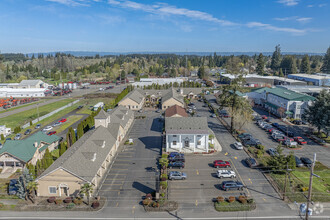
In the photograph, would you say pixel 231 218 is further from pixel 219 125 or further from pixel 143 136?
pixel 219 125

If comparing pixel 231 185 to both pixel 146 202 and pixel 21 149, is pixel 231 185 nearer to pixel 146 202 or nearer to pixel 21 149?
pixel 146 202

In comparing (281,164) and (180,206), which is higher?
(281,164)

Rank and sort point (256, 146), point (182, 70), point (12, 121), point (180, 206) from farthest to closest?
point (182, 70) < point (12, 121) < point (256, 146) < point (180, 206)

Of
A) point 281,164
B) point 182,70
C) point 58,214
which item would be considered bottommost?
point 58,214

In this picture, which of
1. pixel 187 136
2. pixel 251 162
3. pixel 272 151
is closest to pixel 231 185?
pixel 251 162

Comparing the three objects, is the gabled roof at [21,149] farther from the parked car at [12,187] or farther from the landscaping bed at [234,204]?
the landscaping bed at [234,204]

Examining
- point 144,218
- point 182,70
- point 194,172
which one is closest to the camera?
point 144,218

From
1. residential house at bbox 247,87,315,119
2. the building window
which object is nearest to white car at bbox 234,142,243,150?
residential house at bbox 247,87,315,119

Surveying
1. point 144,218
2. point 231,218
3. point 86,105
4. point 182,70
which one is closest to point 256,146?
point 231,218

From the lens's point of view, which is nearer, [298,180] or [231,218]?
[231,218]
